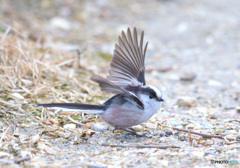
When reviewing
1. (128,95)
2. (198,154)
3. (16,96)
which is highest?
(128,95)

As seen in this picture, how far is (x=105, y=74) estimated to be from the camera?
4.84 m

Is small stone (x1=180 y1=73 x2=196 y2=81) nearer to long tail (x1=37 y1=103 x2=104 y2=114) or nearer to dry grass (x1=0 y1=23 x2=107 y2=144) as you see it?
dry grass (x1=0 y1=23 x2=107 y2=144)

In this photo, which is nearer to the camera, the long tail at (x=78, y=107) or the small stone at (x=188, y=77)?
the long tail at (x=78, y=107)

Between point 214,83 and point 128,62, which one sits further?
point 214,83

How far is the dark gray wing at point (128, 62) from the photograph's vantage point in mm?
3061

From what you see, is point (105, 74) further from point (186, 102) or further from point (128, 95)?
point (128, 95)

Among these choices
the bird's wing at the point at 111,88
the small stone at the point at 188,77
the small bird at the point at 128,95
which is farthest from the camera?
the small stone at the point at 188,77

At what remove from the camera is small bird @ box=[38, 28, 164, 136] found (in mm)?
2982

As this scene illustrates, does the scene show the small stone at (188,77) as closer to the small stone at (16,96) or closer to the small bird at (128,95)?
the small bird at (128,95)

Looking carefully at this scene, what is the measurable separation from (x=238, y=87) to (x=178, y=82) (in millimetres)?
822

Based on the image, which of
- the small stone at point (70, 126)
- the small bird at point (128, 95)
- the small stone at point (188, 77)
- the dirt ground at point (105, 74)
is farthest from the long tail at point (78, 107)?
the small stone at point (188, 77)

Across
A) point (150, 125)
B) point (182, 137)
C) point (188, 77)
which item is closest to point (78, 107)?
point (150, 125)

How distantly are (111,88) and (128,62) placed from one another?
434mm

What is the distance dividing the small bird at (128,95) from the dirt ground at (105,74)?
0.20 metres
